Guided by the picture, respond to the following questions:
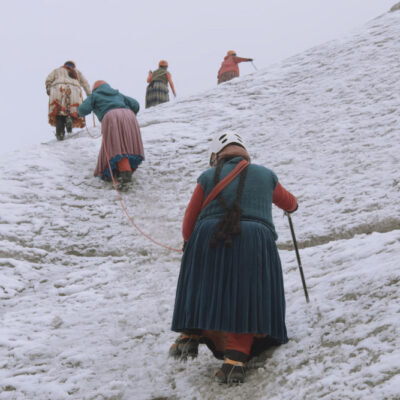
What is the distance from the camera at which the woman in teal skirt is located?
101 inches

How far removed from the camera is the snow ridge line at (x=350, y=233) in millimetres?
3975

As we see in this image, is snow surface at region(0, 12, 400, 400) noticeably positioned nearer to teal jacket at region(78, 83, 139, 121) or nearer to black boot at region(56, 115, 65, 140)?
black boot at region(56, 115, 65, 140)

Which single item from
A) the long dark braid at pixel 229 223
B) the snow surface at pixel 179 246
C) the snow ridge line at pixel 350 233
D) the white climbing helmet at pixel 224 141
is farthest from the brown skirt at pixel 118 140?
the long dark braid at pixel 229 223

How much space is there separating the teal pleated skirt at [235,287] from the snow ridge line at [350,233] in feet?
5.36

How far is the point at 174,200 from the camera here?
22.0ft

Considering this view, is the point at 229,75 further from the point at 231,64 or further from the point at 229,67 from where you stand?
the point at 231,64

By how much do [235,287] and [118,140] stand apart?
4767 mm

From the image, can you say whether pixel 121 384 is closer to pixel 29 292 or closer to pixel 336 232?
pixel 29 292

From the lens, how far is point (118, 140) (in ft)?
22.8

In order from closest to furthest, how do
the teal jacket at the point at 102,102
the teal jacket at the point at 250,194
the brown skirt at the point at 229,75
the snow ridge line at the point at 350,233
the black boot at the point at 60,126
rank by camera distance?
the teal jacket at the point at 250,194, the snow ridge line at the point at 350,233, the teal jacket at the point at 102,102, the black boot at the point at 60,126, the brown skirt at the point at 229,75

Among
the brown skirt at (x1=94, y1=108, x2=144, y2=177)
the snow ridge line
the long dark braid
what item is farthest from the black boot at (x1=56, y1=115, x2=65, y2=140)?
the long dark braid

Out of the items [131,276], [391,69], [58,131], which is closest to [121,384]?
[131,276]

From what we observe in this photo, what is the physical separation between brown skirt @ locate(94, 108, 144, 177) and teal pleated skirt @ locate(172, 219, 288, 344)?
14.4ft

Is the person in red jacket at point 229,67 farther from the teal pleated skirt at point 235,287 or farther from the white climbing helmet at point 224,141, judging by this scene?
the teal pleated skirt at point 235,287
